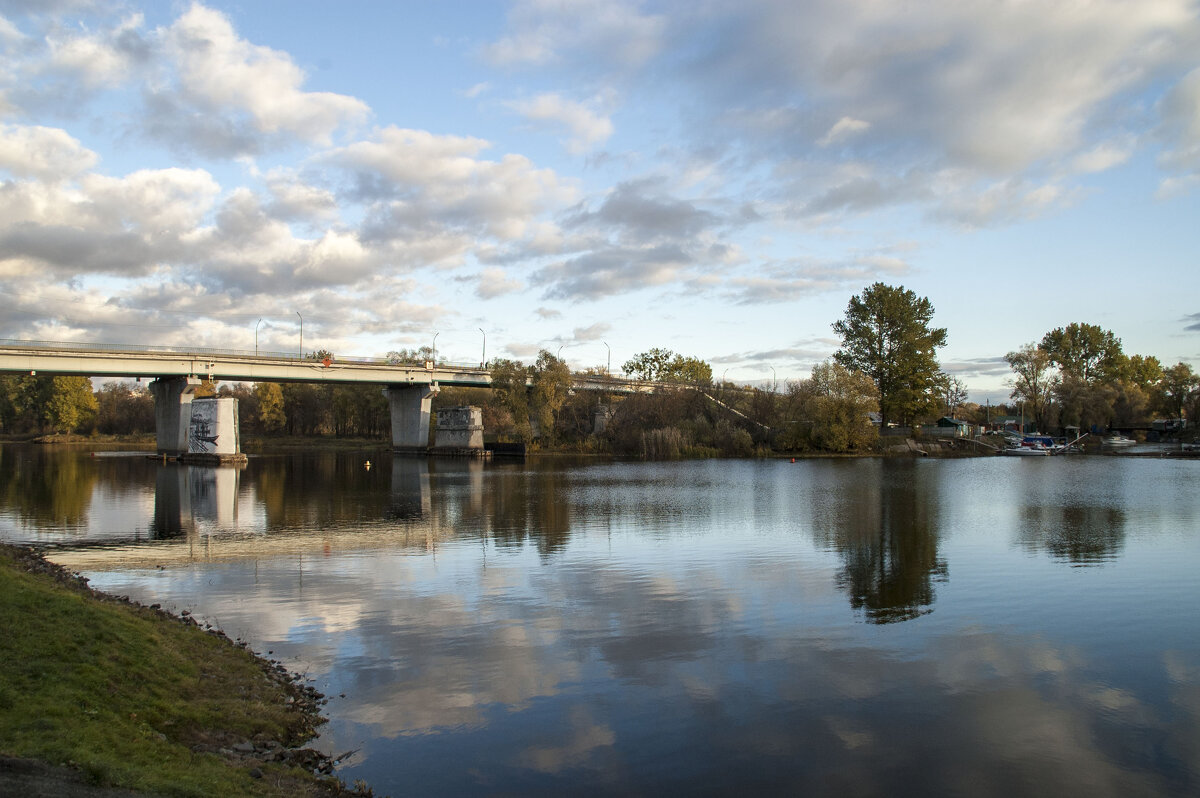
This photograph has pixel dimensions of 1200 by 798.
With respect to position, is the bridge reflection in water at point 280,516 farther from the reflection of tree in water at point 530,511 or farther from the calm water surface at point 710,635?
the reflection of tree in water at point 530,511

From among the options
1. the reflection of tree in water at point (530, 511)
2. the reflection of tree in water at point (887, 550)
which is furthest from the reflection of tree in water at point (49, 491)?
the reflection of tree in water at point (887, 550)

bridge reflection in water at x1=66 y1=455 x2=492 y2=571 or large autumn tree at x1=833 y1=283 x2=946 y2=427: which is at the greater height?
large autumn tree at x1=833 y1=283 x2=946 y2=427

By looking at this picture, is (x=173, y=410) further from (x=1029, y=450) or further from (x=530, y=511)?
(x=1029, y=450)

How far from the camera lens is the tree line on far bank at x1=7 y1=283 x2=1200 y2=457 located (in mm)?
94875

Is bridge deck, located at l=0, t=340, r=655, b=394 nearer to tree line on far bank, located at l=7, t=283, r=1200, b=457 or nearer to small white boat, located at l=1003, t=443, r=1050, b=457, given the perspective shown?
tree line on far bank, located at l=7, t=283, r=1200, b=457

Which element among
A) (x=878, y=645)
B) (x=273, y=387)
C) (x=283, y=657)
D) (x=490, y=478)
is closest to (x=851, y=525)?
(x=878, y=645)

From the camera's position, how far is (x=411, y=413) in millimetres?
99000

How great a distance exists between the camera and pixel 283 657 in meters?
13.8

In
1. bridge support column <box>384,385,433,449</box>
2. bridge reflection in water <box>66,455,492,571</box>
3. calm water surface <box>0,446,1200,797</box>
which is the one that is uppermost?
bridge support column <box>384,385,433,449</box>

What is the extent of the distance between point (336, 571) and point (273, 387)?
123m

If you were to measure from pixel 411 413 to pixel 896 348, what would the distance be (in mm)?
63052

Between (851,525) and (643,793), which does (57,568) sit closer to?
(643,793)

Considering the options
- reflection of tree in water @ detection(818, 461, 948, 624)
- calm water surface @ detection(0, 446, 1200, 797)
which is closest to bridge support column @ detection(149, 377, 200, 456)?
calm water surface @ detection(0, 446, 1200, 797)

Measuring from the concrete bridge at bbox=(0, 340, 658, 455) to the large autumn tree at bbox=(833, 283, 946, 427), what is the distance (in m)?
49.8
